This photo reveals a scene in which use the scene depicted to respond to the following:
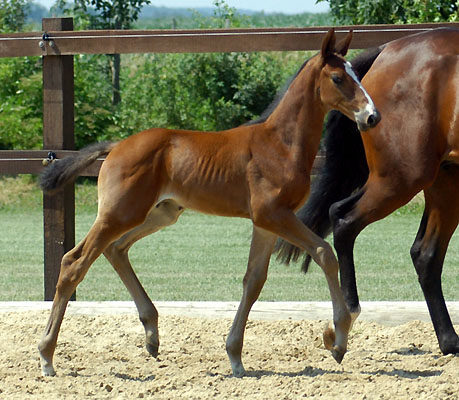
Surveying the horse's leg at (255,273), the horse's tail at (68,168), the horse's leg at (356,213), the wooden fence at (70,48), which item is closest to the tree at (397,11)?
the wooden fence at (70,48)

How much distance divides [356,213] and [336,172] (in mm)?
511

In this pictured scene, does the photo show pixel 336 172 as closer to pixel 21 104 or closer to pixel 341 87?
pixel 341 87

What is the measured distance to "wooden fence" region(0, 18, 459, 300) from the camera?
5.67 meters

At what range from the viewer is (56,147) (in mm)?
5840

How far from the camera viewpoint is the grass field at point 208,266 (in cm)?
745

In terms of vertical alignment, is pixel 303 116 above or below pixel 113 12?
above

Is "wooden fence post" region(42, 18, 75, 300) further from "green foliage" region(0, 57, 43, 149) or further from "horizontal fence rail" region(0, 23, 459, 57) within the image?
"green foliage" region(0, 57, 43, 149)

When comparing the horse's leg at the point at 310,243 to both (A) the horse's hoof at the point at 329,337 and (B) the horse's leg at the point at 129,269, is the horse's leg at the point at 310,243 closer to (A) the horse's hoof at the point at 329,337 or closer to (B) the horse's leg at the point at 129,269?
(A) the horse's hoof at the point at 329,337

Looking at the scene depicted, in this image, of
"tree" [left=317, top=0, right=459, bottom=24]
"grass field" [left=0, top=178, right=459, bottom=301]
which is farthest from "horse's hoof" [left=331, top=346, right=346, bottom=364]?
"tree" [left=317, top=0, right=459, bottom=24]

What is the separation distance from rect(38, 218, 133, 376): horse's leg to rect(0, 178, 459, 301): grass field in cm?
293

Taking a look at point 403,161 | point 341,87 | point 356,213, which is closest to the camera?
point 341,87

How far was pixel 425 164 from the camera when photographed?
15.3ft

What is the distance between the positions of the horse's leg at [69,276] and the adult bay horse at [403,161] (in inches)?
54.5

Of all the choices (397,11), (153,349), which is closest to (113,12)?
(397,11)
